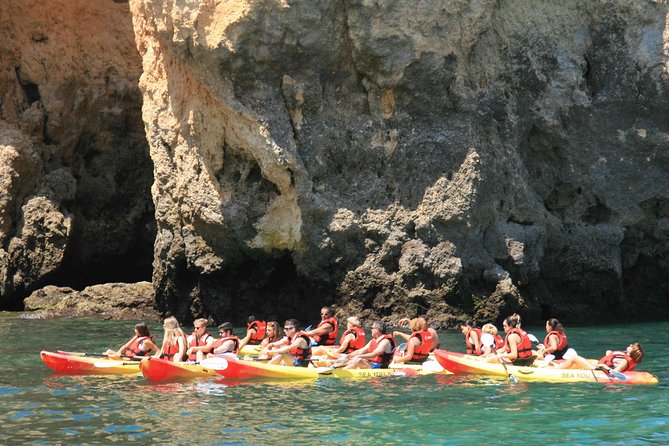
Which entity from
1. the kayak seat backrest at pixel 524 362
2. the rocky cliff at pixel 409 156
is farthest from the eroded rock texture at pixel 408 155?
the kayak seat backrest at pixel 524 362

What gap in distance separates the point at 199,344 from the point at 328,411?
4.55m

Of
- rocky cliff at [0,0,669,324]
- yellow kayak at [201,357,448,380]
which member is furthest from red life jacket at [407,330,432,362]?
rocky cliff at [0,0,669,324]

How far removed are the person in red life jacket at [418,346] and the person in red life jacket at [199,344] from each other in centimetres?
314

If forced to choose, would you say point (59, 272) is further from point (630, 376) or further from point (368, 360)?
point (630, 376)

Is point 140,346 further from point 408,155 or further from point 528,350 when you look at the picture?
point 408,155

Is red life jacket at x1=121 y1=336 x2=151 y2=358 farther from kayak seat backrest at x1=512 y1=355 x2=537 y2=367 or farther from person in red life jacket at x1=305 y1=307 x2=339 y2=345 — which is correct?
kayak seat backrest at x1=512 y1=355 x2=537 y2=367

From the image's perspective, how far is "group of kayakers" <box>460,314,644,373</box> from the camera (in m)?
16.3

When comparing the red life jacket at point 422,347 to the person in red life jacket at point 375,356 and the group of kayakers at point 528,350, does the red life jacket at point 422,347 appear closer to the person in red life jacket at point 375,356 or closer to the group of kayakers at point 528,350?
the person in red life jacket at point 375,356

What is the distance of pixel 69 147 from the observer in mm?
30266

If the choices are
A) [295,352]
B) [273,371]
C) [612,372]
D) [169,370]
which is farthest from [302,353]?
[612,372]

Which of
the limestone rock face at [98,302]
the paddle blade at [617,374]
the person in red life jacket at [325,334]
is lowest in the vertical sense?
the paddle blade at [617,374]

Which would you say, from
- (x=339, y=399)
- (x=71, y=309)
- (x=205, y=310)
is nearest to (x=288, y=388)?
(x=339, y=399)

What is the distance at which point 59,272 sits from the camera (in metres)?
30.0

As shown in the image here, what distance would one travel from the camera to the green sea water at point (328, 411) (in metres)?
12.0
